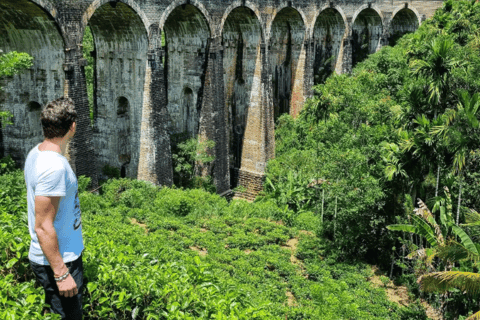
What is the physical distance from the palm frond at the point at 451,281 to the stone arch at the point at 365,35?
20972 millimetres

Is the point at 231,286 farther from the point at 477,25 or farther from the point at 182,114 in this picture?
the point at 477,25

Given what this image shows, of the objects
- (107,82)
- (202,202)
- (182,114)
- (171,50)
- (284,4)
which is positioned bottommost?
(202,202)

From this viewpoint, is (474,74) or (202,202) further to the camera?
(202,202)

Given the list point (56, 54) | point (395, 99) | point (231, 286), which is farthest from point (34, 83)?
point (395, 99)

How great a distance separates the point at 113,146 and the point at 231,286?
1154cm

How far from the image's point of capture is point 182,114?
1988cm

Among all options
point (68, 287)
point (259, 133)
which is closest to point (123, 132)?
point (259, 133)

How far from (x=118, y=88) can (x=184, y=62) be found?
3266 mm

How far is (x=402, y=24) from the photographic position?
3253 centimetres

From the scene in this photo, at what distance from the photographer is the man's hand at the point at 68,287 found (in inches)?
175

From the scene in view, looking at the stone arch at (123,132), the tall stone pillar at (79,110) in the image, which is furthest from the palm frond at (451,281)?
the stone arch at (123,132)

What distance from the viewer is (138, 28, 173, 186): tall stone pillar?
16.6 meters

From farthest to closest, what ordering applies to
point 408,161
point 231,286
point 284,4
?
point 284,4 → point 408,161 → point 231,286

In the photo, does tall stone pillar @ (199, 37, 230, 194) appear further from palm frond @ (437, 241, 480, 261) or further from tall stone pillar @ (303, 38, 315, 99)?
palm frond @ (437, 241, 480, 261)
